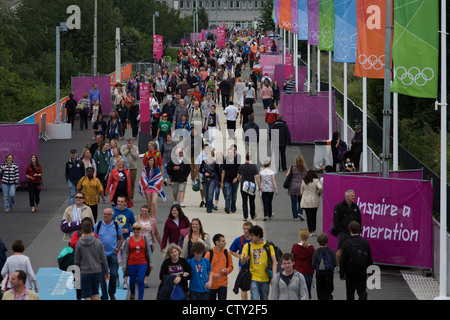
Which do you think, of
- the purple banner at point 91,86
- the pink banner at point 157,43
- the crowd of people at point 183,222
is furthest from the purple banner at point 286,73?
the crowd of people at point 183,222

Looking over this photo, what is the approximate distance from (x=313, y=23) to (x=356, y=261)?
1693cm

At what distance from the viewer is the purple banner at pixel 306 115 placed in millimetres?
32500

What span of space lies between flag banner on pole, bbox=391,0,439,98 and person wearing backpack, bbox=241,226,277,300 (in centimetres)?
369

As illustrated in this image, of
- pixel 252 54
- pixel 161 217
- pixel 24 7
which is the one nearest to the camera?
pixel 161 217

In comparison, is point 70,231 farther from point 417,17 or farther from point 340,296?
point 417,17

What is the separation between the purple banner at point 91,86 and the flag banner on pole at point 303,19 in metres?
10.8

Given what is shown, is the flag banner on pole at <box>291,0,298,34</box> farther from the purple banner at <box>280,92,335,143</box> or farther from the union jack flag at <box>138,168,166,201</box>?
the union jack flag at <box>138,168,166,201</box>

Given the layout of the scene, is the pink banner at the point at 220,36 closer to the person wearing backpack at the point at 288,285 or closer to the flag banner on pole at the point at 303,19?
the flag banner on pole at the point at 303,19

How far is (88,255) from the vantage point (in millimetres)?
13398

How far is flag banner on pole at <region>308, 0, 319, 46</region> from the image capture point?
29375 mm

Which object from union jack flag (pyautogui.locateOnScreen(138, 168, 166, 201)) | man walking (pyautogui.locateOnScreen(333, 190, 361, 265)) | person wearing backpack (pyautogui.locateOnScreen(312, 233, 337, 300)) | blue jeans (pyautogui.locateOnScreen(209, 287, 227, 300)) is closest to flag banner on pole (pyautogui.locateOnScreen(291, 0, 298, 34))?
union jack flag (pyautogui.locateOnScreen(138, 168, 166, 201))
